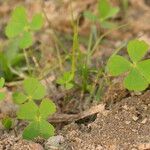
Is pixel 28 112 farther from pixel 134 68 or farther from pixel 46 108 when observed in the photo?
pixel 134 68

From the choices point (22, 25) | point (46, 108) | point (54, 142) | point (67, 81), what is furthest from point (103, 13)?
point (54, 142)

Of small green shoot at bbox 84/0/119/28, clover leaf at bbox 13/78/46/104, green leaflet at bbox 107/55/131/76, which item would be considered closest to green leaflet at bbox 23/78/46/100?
clover leaf at bbox 13/78/46/104

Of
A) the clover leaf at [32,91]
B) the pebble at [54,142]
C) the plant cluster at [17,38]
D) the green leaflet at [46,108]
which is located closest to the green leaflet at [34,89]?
the clover leaf at [32,91]

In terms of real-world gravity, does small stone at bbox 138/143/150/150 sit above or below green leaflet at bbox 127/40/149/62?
below

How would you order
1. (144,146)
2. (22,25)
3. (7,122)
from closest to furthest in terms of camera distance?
(144,146)
(7,122)
(22,25)

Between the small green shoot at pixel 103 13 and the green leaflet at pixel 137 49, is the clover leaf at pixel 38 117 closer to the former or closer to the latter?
the green leaflet at pixel 137 49

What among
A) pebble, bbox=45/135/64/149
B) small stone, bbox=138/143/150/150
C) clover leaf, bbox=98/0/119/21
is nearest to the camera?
small stone, bbox=138/143/150/150

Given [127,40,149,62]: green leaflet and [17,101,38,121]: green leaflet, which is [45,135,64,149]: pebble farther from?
[127,40,149,62]: green leaflet

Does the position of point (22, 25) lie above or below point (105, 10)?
above
